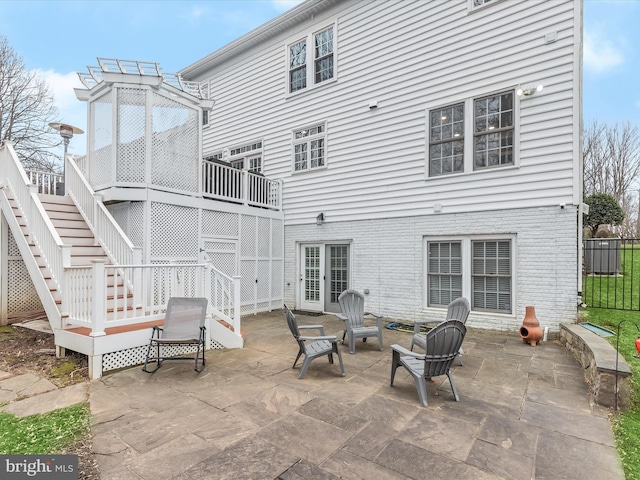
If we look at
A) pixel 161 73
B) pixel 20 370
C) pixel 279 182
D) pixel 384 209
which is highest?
pixel 161 73

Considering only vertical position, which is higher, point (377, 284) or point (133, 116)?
point (133, 116)

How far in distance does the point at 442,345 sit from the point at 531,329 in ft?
11.1

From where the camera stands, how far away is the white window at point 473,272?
6.77m

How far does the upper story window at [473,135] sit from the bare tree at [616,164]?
63.4ft

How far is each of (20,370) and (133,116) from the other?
16.6 feet

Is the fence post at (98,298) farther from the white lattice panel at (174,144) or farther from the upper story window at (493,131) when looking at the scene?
the upper story window at (493,131)

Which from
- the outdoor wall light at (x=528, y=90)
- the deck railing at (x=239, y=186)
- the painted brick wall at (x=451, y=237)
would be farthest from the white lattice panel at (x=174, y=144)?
the outdoor wall light at (x=528, y=90)

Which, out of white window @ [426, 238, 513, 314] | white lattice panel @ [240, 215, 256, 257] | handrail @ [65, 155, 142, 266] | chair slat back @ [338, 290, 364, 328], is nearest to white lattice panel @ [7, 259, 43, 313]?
handrail @ [65, 155, 142, 266]

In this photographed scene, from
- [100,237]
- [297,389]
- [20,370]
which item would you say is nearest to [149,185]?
[100,237]

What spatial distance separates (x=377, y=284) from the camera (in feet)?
27.0

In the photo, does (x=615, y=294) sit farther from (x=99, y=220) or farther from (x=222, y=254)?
(x=99, y=220)

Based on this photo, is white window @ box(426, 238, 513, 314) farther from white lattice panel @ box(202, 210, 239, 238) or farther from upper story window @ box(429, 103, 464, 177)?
white lattice panel @ box(202, 210, 239, 238)

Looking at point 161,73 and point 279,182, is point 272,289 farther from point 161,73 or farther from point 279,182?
point 161,73

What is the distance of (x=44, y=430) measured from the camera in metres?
2.99
